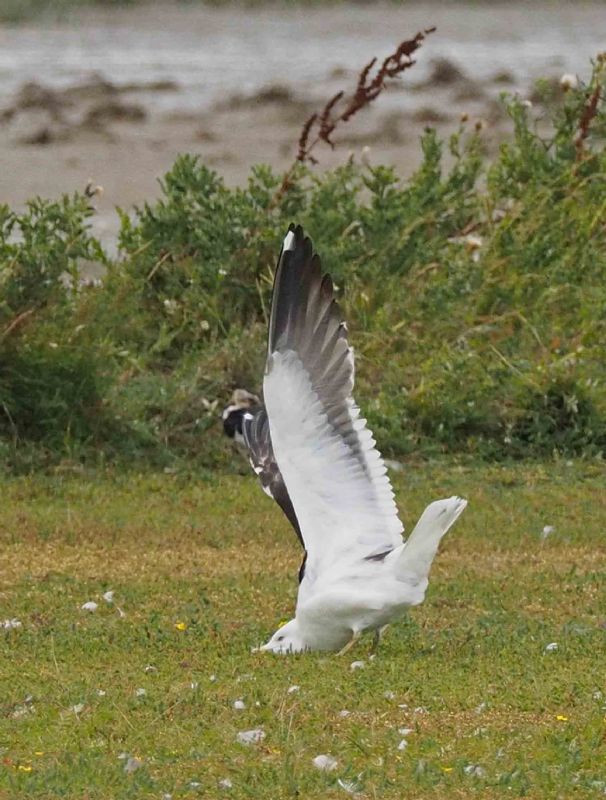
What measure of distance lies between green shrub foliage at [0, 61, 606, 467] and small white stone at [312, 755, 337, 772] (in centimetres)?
579

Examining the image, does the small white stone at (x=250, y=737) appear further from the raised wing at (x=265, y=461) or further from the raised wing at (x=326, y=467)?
the raised wing at (x=265, y=461)

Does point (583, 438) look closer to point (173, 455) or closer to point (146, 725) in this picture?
point (173, 455)

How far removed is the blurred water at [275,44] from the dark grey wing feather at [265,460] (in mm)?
21900

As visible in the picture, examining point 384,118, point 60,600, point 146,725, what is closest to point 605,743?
point 146,725

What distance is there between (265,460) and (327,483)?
1007 mm

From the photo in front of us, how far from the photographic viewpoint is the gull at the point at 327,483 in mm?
7914

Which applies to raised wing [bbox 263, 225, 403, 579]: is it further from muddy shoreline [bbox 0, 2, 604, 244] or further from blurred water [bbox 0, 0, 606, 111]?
blurred water [bbox 0, 0, 606, 111]

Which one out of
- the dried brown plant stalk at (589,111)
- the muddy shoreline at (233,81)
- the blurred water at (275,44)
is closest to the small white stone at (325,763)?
the dried brown plant stalk at (589,111)

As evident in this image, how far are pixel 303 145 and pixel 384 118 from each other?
16763 millimetres

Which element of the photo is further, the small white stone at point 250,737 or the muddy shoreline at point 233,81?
the muddy shoreline at point 233,81

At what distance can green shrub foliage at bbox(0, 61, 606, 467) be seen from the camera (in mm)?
11977

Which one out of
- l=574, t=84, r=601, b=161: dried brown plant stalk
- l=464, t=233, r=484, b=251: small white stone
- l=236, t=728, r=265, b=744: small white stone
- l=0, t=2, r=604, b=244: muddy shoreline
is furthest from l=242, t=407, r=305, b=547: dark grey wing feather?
l=0, t=2, r=604, b=244: muddy shoreline

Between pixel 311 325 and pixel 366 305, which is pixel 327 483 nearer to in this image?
pixel 311 325

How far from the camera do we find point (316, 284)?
27.7 feet
